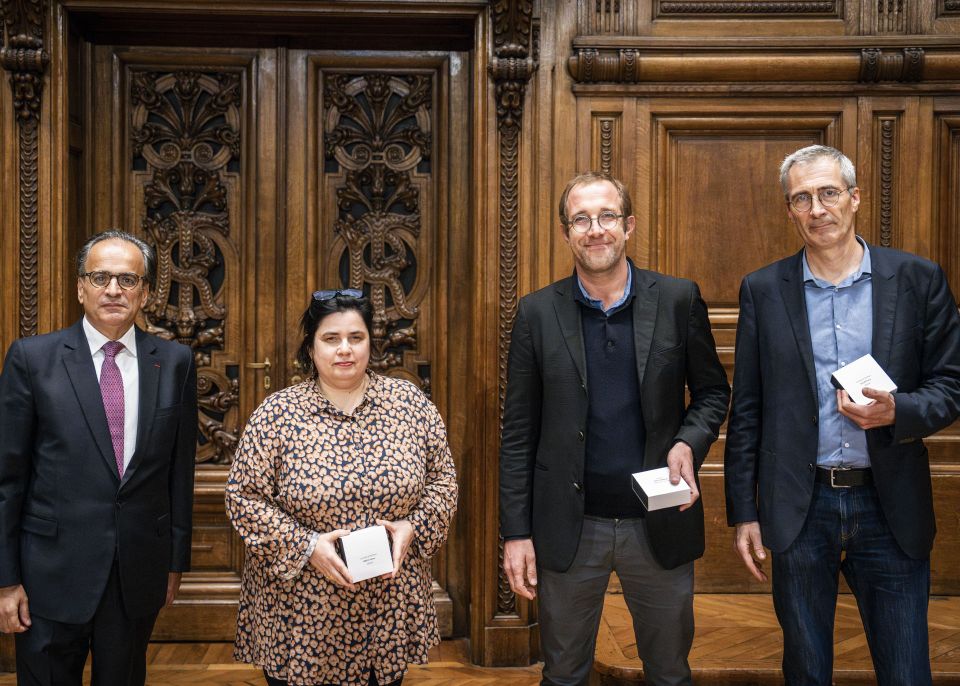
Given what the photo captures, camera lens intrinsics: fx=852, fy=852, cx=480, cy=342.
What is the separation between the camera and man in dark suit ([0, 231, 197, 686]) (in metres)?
2.20

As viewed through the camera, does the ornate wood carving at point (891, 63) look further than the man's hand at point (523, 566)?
Yes

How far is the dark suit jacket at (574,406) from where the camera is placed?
7.34ft

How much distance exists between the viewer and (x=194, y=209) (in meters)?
3.60

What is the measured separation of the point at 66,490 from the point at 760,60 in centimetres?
292

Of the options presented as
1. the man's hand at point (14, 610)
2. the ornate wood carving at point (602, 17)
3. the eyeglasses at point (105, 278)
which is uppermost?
the ornate wood carving at point (602, 17)

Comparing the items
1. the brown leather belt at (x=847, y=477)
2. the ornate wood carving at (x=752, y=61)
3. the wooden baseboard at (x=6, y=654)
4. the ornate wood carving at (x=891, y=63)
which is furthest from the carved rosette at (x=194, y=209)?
the ornate wood carving at (x=891, y=63)

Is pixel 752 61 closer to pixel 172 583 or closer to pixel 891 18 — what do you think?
pixel 891 18

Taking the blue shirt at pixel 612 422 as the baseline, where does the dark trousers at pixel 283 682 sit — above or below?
below

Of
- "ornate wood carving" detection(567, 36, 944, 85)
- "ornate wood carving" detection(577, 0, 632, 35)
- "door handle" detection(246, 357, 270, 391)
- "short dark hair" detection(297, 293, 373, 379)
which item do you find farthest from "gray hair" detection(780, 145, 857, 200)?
"door handle" detection(246, 357, 270, 391)

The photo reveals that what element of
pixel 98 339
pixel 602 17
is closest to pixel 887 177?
pixel 602 17

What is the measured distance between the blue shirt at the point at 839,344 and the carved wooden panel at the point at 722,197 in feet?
4.28

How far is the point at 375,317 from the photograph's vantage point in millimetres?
3660

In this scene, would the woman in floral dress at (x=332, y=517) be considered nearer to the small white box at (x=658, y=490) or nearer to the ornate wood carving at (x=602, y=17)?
the small white box at (x=658, y=490)

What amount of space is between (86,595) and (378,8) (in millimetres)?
2357
